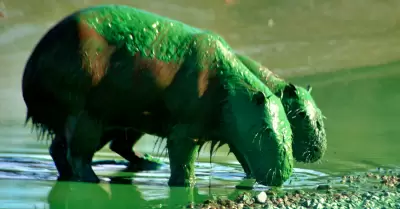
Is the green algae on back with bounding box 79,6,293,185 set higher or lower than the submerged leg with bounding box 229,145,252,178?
higher

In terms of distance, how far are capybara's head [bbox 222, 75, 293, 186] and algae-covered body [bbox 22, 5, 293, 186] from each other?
12 mm

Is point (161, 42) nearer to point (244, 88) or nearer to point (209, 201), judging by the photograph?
point (244, 88)

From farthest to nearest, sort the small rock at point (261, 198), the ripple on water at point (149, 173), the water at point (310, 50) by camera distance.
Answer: the water at point (310, 50), the ripple on water at point (149, 173), the small rock at point (261, 198)

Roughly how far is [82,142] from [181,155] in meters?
1.00

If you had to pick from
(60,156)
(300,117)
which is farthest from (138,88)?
(300,117)

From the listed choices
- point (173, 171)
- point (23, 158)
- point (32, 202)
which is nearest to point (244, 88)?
point (173, 171)

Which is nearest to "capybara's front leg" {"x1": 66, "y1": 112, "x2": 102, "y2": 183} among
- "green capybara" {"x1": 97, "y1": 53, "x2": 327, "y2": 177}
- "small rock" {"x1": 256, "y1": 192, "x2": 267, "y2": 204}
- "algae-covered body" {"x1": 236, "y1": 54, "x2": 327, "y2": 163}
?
"green capybara" {"x1": 97, "y1": 53, "x2": 327, "y2": 177}

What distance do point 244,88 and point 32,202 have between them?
2444 mm

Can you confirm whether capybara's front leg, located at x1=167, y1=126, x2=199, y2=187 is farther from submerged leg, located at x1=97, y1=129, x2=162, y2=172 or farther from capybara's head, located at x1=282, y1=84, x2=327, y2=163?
submerged leg, located at x1=97, y1=129, x2=162, y2=172

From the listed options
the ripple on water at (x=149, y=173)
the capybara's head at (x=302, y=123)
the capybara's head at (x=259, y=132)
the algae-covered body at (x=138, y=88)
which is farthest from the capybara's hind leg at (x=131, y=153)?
the capybara's head at (x=259, y=132)

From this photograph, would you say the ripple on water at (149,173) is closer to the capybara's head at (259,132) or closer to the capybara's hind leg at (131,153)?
the capybara's hind leg at (131,153)

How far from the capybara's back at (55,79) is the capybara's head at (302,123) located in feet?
7.95

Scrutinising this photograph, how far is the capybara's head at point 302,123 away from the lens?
955 cm

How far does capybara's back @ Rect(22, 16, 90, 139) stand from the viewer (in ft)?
27.8
